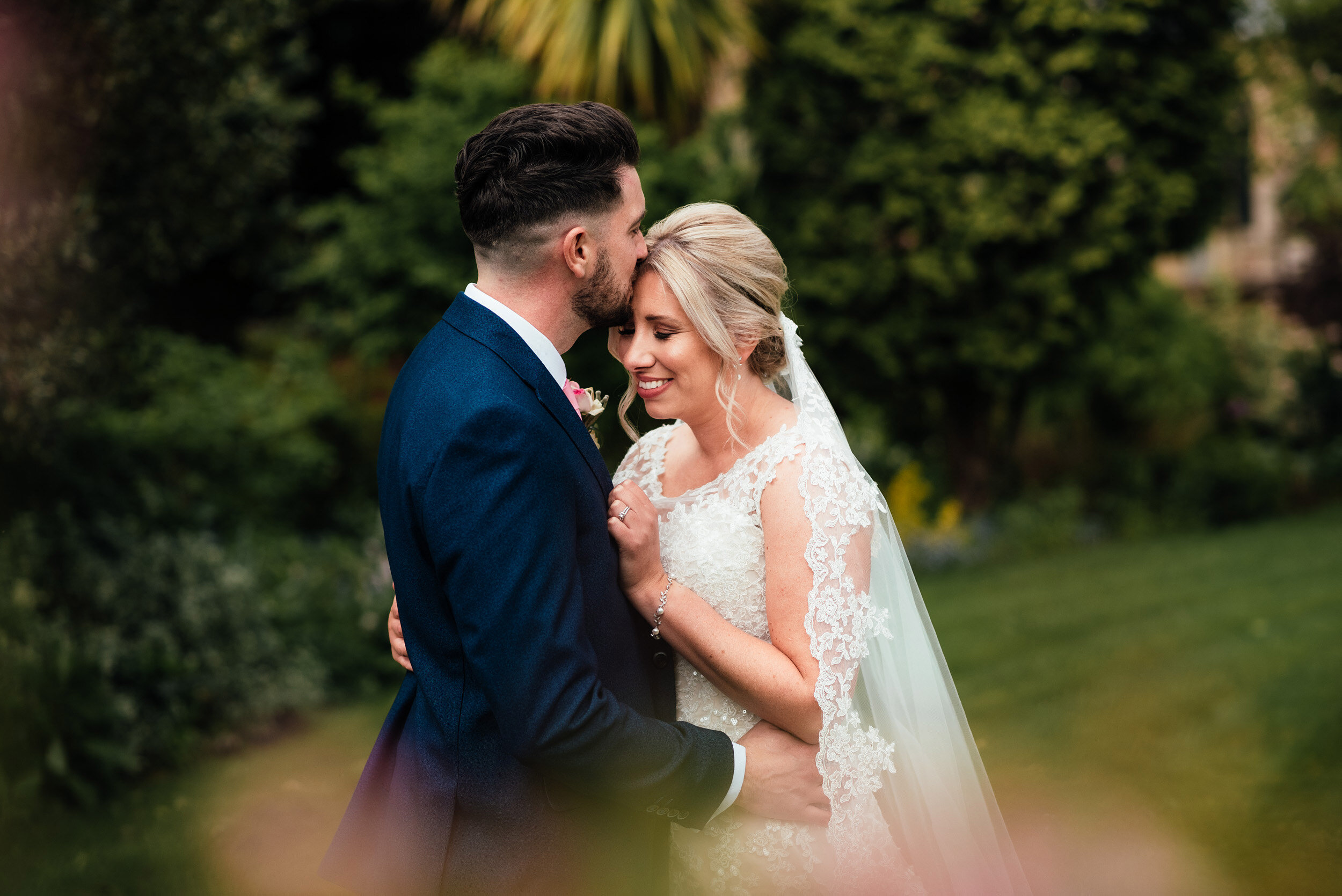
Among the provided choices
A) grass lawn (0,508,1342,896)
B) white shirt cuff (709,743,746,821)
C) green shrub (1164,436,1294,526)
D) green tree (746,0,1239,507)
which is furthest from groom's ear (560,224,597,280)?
green shrub (1164,436,1294,526)

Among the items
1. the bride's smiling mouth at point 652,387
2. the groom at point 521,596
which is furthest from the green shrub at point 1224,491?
the groom at point 521,596

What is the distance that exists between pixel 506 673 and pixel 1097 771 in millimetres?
4634

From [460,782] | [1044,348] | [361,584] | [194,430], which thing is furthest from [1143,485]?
[460,782]

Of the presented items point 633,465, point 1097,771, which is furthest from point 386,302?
point 1097,771

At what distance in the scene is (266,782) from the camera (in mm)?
5832

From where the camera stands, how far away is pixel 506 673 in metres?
1.90

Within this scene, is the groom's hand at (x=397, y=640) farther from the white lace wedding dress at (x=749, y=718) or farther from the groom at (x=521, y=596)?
the white lace wedding dress at (x=749, y=718)

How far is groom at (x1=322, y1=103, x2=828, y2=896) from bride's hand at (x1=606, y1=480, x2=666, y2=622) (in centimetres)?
5

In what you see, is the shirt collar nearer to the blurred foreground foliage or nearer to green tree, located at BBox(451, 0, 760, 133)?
the blurred foreground foliage

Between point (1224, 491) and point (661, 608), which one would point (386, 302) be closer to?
point (661, 608)

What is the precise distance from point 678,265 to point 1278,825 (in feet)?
13.7

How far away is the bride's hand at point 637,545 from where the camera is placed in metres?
2.28

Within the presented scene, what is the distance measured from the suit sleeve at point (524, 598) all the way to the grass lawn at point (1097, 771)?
3160 mm

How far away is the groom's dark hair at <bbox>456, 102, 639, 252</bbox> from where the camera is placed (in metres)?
2.11
